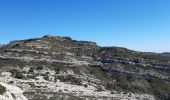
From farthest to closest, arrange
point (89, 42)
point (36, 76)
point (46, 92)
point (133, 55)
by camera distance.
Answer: point (89, 42), point (133, 55), point (36, 76), point (46, 92)

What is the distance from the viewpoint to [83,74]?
10769 cm

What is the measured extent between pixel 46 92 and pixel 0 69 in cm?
2614

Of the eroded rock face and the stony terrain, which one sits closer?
the eroded rock face

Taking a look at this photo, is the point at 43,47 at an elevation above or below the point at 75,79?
above

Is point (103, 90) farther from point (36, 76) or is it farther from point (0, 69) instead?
point (0, 69)

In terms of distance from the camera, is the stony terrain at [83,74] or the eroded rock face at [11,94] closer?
the eroded rock face at [11,94]

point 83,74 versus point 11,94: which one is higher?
point 11,94

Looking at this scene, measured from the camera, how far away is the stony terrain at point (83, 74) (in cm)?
8400

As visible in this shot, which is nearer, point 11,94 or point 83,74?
point 11,94

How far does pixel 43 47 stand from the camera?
465 feet

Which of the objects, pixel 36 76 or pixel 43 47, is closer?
pixel 36 76

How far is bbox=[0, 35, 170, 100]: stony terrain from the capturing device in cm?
8400

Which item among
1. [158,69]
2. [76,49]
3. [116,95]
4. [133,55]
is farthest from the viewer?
[76,49]

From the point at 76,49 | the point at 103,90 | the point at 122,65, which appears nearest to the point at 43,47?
the point at 76,49
